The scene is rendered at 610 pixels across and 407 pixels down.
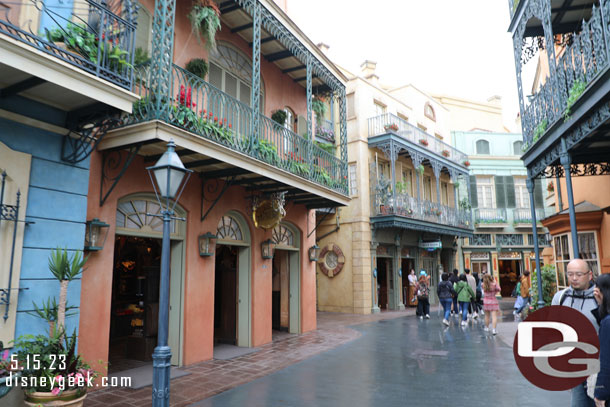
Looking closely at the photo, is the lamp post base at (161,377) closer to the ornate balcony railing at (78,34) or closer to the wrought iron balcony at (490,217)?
the ornate balcony railing at (78,34)

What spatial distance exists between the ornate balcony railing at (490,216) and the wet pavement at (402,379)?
15699 millimetres

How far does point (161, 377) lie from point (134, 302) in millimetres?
8201

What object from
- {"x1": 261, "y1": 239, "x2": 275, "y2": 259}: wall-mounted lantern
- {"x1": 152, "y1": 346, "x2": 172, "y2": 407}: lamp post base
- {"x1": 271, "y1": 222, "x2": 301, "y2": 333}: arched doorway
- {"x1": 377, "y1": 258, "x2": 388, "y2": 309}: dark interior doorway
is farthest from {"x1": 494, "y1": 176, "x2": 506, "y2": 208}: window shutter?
{"x1": 152, "y1": 346, "x2": 172, "y2": 407}: lamp post base

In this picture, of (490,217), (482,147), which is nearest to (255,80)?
(490,217)

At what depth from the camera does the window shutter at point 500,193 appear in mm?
25391

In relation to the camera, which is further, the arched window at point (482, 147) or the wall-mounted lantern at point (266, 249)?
the arched window at point (482, 147)

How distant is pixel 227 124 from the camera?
25.6 feet

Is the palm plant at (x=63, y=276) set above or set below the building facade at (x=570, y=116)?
below

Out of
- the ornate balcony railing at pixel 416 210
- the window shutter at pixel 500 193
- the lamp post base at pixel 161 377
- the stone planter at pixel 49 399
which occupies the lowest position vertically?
the stone planter at pixel 49 399

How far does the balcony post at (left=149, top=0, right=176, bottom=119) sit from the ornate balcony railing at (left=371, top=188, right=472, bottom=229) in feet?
39.2

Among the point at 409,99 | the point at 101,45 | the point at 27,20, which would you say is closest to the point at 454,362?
the point at 101,45

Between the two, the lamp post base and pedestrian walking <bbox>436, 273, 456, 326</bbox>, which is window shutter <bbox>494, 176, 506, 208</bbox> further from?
the lamp post base

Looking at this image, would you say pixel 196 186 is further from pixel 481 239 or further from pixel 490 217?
pixel 490 217

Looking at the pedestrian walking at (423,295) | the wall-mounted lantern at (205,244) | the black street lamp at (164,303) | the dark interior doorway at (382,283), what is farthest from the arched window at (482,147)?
the black street lamp at (164,303)
